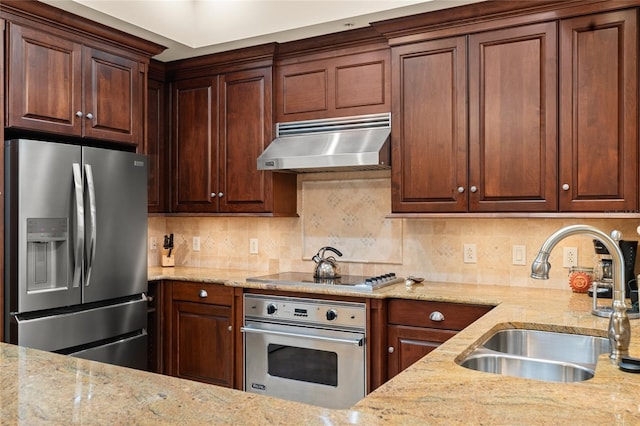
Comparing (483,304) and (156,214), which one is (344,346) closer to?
(483,304)

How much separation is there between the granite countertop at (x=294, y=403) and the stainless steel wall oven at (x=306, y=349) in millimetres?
1502

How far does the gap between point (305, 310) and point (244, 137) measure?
1281 mm

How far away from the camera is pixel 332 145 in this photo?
3.30m

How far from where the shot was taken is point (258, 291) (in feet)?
10.9

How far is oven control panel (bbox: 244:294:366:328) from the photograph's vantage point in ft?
9.77

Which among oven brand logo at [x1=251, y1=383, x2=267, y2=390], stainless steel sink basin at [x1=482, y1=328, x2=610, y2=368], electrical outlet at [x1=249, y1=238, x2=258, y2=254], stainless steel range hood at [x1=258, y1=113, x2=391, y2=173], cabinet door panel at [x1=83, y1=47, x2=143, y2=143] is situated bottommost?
oven brand logo at [x1=251, y1=383, x2=267, y2=390]

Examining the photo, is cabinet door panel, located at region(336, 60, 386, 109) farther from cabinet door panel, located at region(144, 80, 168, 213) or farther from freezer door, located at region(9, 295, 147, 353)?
freezer door, located at region(9, 295, 147, 353)

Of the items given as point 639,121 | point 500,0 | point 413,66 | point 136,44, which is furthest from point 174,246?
point 639,121

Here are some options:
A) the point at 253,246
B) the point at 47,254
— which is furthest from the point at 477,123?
the point at 47,254

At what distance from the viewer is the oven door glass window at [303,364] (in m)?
3.06

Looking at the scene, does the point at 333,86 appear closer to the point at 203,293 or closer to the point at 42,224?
the point at 203,293

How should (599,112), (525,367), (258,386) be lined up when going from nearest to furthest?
(525,367)
(599,112)
(258,386)

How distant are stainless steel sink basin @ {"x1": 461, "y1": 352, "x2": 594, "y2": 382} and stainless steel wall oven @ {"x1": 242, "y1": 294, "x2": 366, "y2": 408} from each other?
4.29ft

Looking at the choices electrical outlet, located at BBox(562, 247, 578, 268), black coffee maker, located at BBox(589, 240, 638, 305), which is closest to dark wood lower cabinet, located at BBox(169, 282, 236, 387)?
electrical outlet, located at BBox(562, 247, 578, 268)
